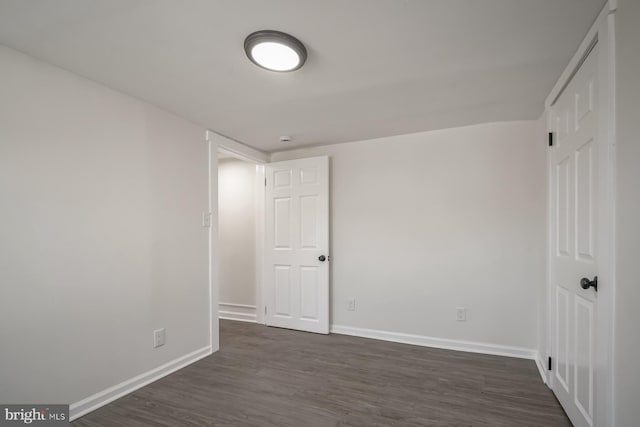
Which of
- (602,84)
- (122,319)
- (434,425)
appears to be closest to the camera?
(602,84)

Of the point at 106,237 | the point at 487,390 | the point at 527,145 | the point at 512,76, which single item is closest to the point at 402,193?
the point at 527,145

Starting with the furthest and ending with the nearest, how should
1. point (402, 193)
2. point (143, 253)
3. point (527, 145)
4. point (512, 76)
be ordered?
point (402, 193)
point (527, 145)
point (143, 253)
point (512, 76)

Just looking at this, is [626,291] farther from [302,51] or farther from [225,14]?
[225,14]

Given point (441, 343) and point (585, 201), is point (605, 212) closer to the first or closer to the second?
point (585, 201)

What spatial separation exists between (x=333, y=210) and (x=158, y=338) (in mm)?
2272

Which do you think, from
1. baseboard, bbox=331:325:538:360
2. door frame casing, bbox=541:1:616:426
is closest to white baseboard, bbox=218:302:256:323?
baseboard, bbox=331:325:538:360

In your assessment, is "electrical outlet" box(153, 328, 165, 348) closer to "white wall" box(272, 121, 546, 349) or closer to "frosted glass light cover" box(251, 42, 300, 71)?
"white wall" box(272, 121, 546, 349)

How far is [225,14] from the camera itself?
1.55 meters

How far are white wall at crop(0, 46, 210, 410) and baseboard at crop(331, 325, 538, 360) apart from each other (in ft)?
5.89

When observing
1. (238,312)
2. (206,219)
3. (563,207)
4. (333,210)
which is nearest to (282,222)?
(333,210)

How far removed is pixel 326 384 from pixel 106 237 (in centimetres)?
203

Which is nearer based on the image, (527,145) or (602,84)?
(602,84)

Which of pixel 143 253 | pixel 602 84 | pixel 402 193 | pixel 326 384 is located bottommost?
pixel 326 384

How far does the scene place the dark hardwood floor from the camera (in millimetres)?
2061
